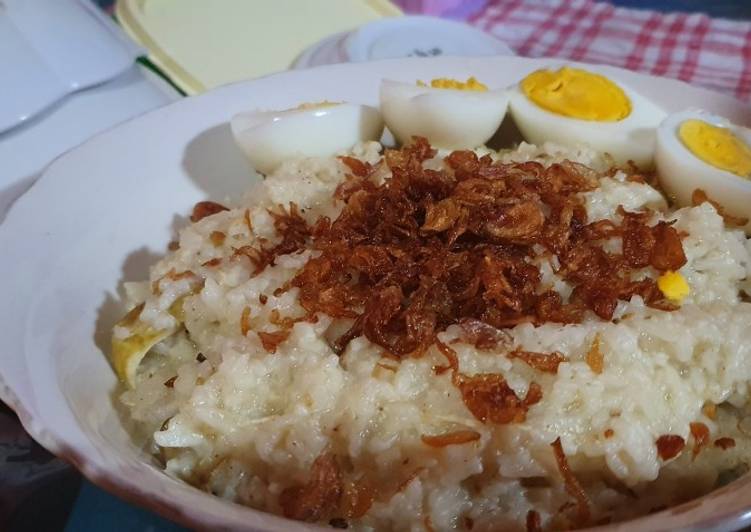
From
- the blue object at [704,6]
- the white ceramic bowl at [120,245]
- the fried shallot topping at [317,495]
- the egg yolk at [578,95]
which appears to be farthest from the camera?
the blue object at [704,6]

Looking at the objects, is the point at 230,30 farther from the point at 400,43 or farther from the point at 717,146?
the point at 717,146

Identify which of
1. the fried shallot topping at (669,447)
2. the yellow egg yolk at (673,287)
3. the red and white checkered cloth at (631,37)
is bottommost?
the red and white checkered cloth at (631,37)

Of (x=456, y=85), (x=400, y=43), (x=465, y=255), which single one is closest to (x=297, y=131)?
(x=456, y=85)

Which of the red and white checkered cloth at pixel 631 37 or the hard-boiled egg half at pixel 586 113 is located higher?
the hard-boiled egg half at pixel 586 113

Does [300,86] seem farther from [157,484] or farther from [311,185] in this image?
[157,484]

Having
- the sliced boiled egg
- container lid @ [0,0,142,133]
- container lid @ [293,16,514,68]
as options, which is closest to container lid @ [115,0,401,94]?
container lid @ [293,16,514,68]

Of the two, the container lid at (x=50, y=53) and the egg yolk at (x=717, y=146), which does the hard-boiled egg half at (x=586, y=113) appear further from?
the container lid at (x=50, y=53)

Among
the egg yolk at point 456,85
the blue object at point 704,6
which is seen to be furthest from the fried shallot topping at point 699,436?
the blue object at point 704,6
